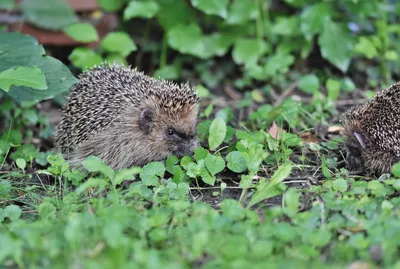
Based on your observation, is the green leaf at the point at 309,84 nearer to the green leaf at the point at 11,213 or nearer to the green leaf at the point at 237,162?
the green leaf at the point at 237,162

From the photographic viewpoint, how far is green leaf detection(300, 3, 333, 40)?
7.35 m

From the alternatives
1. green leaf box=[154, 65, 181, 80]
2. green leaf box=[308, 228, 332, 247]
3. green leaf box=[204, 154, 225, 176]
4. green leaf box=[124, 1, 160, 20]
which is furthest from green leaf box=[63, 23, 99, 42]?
green leaf box=[308, 228, 332, 247]

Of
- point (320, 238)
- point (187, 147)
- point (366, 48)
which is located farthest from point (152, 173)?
point (366, 48)

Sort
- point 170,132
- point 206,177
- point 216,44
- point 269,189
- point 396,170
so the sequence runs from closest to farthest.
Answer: point 269,189 → point 396,170 → point 206,177 → point 170,132 → point 216,44

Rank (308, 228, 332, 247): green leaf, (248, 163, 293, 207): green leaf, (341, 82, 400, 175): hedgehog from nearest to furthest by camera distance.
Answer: (308, 228, 332, 247): green leaf
(248, 163, 293, 207): green leaf
(341, 82, 400, 175): hedgehog

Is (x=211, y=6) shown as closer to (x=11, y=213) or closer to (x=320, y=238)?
(x=11, y=213)

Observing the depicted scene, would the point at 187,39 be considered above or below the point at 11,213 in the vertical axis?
above

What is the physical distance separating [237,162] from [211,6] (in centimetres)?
231

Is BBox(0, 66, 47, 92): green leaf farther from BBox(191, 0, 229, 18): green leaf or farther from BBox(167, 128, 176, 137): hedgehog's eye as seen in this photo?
BBox(191, 0, 229, 18): green leaf

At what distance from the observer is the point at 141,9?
7.25 m

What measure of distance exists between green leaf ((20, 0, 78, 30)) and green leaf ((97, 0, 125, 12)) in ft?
1.12

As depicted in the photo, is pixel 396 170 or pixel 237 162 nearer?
pixel 396 170

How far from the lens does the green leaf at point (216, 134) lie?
566cm

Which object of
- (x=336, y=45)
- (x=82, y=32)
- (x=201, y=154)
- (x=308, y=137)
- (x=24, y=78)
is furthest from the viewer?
(x=336, y=45)
